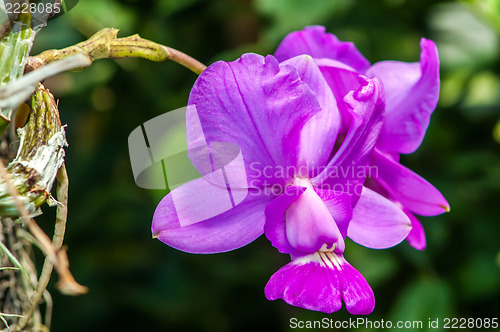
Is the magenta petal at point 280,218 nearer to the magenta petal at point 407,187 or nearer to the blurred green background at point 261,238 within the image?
the magenta petal at point 407,187

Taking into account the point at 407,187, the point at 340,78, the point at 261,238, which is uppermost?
the point at 340,78

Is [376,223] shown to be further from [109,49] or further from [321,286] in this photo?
[109,49]

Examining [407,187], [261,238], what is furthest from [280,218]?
[261,238]

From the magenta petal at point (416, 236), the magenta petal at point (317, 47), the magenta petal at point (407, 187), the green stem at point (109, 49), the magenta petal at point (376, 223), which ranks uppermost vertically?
the magenta petal at point (317, 47)

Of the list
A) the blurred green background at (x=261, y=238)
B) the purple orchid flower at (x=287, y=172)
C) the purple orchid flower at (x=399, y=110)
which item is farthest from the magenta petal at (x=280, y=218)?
the blurred green background at (x=261, y=238)

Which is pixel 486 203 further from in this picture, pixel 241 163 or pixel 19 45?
pixel 19 45

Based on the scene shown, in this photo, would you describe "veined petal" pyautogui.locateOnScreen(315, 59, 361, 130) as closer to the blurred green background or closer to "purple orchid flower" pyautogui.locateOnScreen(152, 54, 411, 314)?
"purple orchid flower" pyautogui.locateOnScreen(152, 54, 411, 314)
